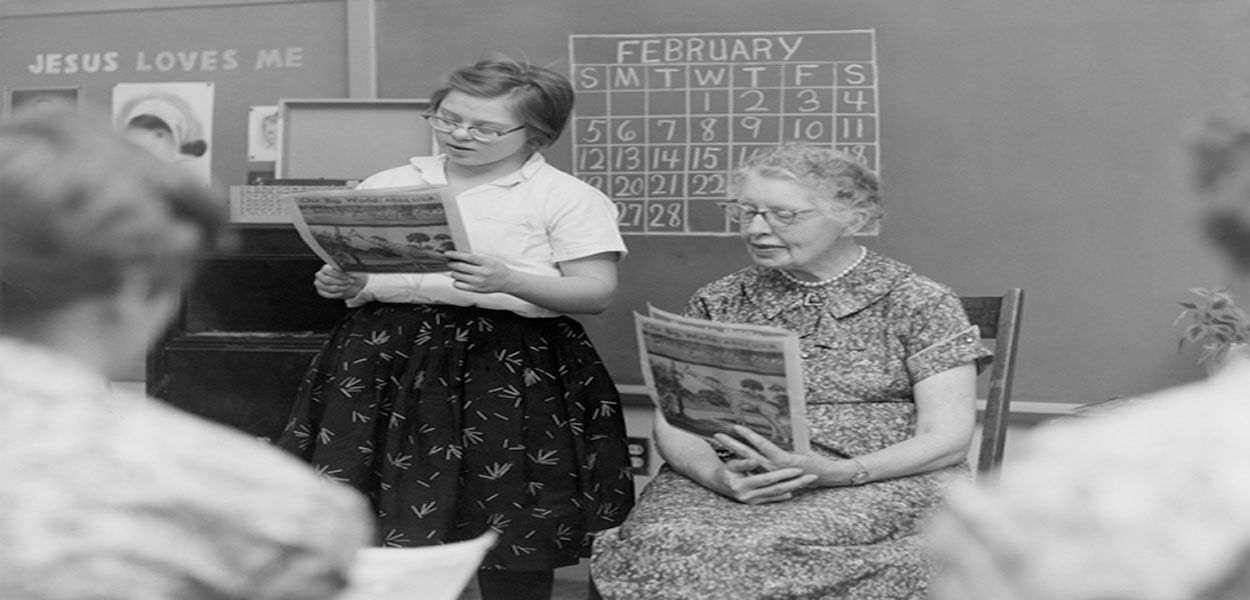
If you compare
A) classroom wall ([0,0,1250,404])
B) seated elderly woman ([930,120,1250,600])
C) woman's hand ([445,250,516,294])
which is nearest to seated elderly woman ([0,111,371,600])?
seated elderly woman ([930,120,1250,600])

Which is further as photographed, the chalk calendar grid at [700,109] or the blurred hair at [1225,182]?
the chalk calendar grid at [700,109]

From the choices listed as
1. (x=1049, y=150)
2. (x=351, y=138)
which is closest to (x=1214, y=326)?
(x=1049, y=150)

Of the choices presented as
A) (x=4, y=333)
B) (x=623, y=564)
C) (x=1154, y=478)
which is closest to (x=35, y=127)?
(x=4, y=333)

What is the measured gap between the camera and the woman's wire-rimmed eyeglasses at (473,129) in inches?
108

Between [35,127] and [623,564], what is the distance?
1481 millimetres

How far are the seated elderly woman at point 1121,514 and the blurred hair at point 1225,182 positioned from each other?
13 cm

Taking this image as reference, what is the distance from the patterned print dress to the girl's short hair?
1.46 feet

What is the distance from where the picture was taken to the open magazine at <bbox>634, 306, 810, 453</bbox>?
222 centimetres

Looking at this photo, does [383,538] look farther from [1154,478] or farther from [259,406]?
[1154,478]

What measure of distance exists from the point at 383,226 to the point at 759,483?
2.51 ft

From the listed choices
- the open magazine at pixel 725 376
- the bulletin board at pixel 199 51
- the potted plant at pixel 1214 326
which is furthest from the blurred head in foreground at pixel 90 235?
the bulletin board at pixel 199 51

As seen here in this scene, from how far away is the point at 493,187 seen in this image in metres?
2.78

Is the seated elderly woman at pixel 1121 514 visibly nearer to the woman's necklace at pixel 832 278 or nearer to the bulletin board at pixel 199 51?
the woman's necklace at pixel 832 278

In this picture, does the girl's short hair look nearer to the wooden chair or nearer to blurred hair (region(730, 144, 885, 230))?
blurred hair (region(730, 144, 885, 230))
